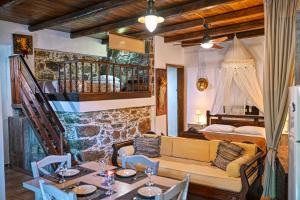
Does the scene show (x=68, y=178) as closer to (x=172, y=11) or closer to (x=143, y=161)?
(x=143, y=161)

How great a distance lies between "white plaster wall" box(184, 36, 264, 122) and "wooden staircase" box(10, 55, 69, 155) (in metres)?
4.28

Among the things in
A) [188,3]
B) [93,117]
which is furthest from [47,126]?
[188,3]

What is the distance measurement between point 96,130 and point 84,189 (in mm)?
2971

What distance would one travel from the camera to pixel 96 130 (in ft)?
16.6

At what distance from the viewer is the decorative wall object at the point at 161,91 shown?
22.7 feet

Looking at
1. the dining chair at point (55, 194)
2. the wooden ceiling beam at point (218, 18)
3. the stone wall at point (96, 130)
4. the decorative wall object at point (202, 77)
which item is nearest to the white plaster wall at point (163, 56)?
the decorative wall object at point (202, 77)

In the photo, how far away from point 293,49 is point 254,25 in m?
2.89

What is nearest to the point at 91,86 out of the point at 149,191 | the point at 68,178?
the point at 68,178

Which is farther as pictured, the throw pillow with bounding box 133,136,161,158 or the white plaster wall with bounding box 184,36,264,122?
the white plaster wall with bounding box 184,36,264,122

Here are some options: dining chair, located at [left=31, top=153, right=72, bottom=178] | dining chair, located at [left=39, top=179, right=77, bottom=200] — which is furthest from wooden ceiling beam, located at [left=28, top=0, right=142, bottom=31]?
dining chair, located at [left=39, top=179, right=77, bottom=200]

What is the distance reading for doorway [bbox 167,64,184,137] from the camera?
782 cm

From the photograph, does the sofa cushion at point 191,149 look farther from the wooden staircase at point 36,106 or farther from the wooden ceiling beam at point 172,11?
the wooden ceiling beam at point 172,11

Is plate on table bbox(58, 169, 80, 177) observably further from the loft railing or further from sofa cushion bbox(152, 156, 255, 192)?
the loft railing

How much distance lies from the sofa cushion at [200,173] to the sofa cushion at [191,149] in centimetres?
9
